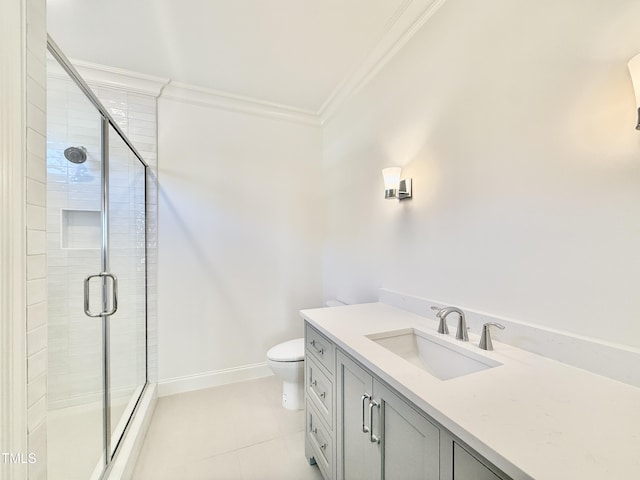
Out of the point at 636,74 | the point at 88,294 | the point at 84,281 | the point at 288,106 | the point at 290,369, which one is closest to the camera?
the point at 636,74

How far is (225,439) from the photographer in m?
1.77

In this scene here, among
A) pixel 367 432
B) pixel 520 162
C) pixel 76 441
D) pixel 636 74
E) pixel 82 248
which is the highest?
pixel 636 74

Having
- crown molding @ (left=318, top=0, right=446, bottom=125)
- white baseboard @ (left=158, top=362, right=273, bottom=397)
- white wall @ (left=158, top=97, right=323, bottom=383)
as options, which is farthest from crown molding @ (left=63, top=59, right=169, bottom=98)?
white baseboard @ (left=158, top=362, right=273, bottom=397)

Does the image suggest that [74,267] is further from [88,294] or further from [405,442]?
[405,442]

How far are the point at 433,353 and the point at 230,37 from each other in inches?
85.8

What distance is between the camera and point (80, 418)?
1569mm

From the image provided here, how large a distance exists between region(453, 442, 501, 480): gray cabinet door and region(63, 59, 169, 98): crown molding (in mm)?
2840

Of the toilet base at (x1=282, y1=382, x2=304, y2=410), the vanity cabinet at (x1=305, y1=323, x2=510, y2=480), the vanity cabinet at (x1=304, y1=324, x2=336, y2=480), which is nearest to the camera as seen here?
the vanity cabinet at (x1=305, y1=323, x2=510, y2=480)

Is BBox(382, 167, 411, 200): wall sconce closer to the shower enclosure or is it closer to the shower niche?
the shower enclosure

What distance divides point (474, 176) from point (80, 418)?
248 centimetres

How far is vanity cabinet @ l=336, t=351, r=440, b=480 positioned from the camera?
769 millimetres

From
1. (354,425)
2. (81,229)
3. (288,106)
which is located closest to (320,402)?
(354,425)

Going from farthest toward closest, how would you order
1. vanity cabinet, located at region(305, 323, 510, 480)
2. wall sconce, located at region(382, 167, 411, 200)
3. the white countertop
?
wall sconce, located at region(382, 167, 411, 200) → vanity cabinet, located at region(305, 323, 510, 480) → the white countertop

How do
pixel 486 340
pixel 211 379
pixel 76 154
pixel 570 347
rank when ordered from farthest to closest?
pixel 211 379 < pixel 76 154 < pixel 486 340 < pixel 570 347
